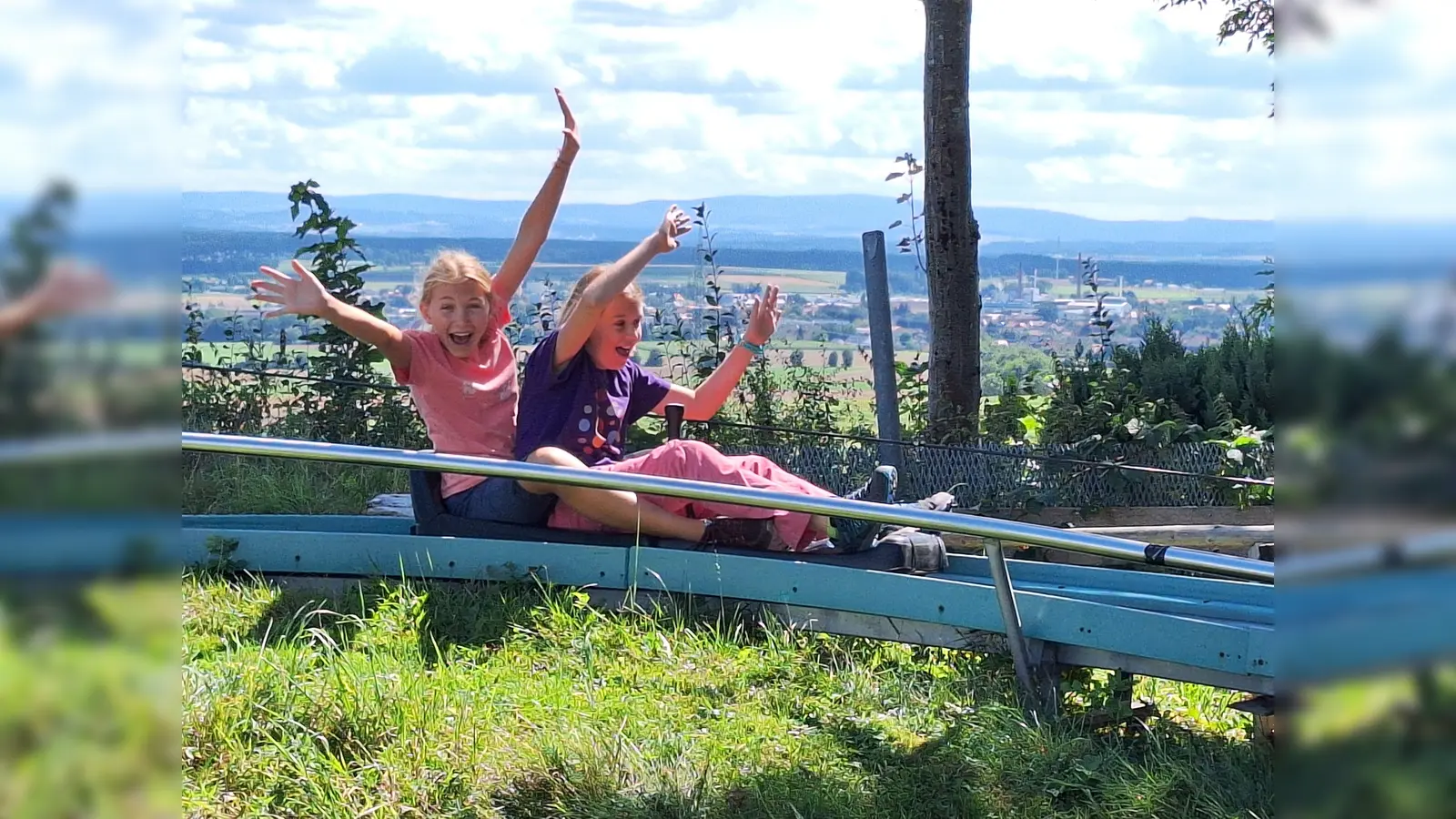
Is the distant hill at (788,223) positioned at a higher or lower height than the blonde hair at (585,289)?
higher

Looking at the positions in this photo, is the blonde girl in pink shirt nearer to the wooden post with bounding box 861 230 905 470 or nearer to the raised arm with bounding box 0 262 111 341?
the wooden post with bounding box 861 230 905 470

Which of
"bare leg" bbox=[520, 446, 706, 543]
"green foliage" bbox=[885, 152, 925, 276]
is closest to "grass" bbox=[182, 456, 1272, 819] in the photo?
"bare leg" bbox=[520, 446, 706, 543]

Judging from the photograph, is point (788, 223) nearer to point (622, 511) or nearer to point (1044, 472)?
point (1044, 472)

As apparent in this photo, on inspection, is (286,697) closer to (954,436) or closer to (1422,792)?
(1422,792)

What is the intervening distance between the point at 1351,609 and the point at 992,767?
292cm

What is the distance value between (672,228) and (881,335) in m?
3.06

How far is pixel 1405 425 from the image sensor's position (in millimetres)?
497

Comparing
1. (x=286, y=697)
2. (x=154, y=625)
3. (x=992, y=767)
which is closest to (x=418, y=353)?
(x=286, y=697)

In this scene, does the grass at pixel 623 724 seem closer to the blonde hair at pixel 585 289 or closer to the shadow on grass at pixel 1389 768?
the blonde hair at pixel 585 289

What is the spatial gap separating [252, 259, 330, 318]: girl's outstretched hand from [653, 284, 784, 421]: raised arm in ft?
4.24

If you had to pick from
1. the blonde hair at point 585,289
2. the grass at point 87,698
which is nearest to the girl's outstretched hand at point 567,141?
the blonde hair at point 585,289

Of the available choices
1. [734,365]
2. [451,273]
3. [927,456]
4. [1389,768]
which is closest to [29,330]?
[1389,768]

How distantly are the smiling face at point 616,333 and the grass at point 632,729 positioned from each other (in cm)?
89

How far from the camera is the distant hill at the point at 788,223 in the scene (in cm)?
1148
